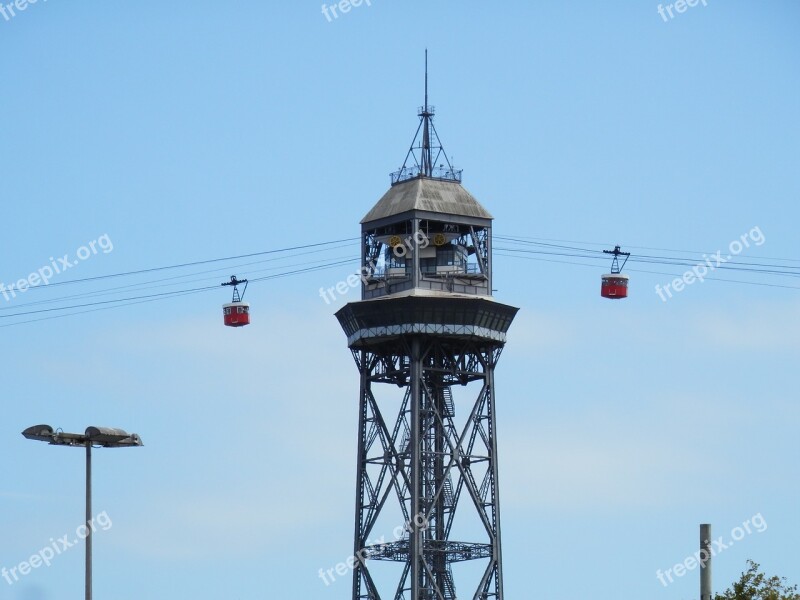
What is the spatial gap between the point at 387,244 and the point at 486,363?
10.7 m

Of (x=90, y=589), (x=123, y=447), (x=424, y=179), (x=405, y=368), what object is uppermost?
(x=424, y=179)

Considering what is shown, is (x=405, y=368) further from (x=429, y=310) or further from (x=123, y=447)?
(x=123, y=447)

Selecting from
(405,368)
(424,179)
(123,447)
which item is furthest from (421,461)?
(123,447)

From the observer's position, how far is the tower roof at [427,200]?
160125mm

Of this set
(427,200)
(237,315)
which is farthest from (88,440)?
(427,200)

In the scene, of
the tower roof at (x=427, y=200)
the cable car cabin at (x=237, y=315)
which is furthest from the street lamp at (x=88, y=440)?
the tower roof at (x=427, y=200)

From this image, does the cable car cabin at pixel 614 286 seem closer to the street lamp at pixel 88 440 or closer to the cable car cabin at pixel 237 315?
the cable car cabin at pixel 237 315

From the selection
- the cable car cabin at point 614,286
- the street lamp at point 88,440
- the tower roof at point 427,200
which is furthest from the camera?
the tower roof at point 427,200

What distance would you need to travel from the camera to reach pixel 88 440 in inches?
3775

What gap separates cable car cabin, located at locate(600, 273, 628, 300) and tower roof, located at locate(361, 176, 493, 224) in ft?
67.4

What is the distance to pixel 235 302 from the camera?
5679 inches

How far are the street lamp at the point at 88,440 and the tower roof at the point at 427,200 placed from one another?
6483 cm

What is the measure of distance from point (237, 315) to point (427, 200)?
2167cm

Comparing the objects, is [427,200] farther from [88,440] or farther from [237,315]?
[88,440]
